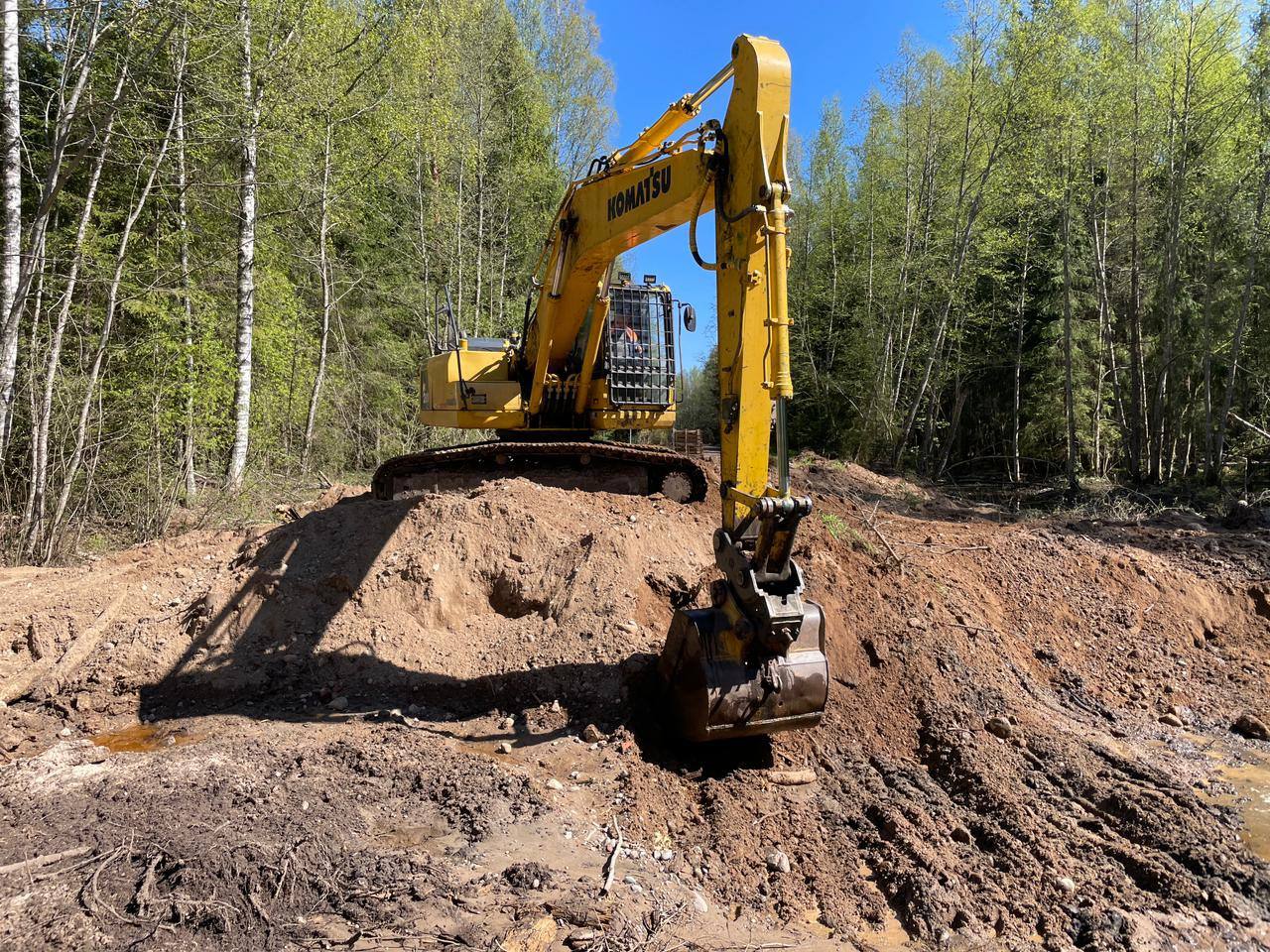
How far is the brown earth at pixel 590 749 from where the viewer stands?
2.88 meters

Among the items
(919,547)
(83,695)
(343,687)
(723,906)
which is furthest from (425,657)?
(919,547)

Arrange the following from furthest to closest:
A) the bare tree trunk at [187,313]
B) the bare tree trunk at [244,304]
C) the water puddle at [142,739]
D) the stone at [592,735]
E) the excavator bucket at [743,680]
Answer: the bare tree trunk at [244,304] → the bare tree trunk at [187,313] → the water puddle at [142,739] → the stone at [592,735] → the excavator bucket at [743,680]

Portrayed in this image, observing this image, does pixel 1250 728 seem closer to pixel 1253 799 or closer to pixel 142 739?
pixel 1253 799

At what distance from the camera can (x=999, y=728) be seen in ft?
15.1

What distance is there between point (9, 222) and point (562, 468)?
18.9 feet

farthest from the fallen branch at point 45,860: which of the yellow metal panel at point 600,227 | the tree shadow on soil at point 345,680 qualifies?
the yellow metal panel at point 600,227

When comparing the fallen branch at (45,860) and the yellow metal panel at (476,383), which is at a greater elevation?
the yellow metal panel at (476,383)

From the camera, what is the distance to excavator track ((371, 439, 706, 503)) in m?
7.13

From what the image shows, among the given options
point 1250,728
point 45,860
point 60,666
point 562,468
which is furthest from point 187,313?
point 1250,728

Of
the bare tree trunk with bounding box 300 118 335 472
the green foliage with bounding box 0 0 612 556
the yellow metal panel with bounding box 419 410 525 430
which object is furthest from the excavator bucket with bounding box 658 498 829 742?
the bare tree trunk with bounding box 300 118 335 472

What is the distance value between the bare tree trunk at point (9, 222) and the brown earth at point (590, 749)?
5.92ft

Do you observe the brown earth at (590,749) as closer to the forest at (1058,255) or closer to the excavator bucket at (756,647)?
the excavator bucket at (756,647)

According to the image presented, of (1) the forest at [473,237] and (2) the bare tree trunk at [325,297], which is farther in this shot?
(2) the bare tree trunk at [325,297]

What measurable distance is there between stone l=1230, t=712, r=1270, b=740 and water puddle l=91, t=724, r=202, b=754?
276 inches
